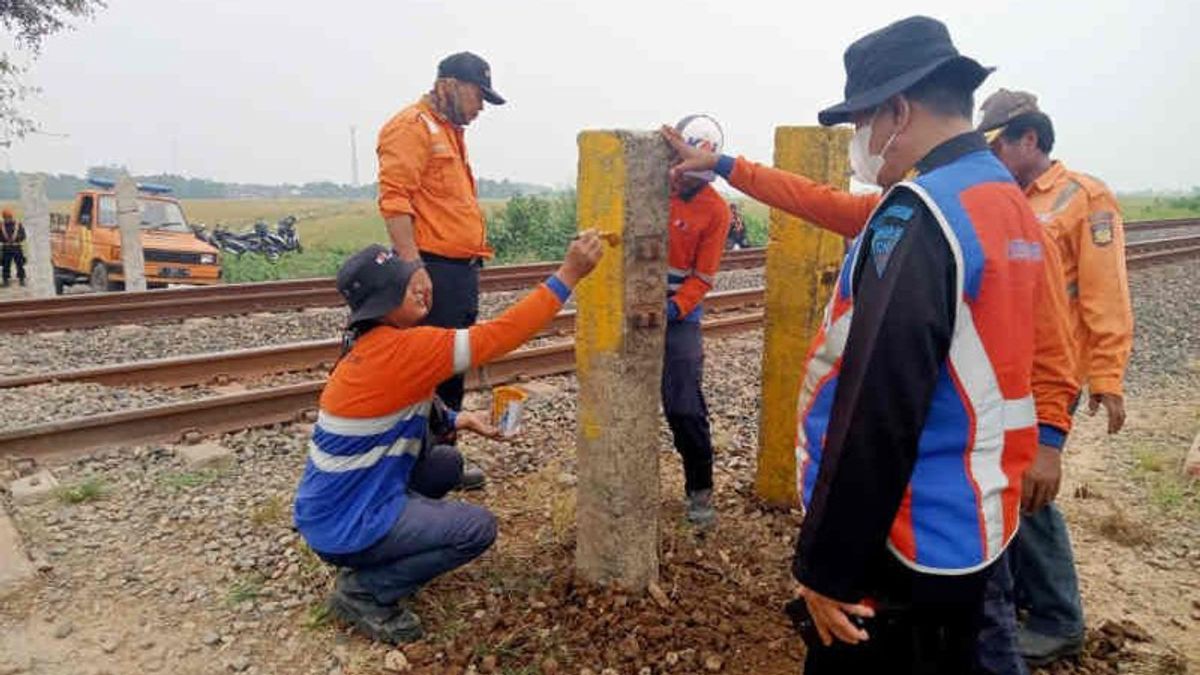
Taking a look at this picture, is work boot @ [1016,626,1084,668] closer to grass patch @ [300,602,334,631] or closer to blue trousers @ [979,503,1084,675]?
blue trousers @ [979,503,1084,675]

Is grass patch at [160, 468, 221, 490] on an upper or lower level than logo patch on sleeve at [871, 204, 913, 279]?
lower

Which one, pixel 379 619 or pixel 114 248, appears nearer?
pixel 379 619

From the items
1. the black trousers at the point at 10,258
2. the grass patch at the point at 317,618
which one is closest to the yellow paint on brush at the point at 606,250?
the grass patch at the point at 317,618

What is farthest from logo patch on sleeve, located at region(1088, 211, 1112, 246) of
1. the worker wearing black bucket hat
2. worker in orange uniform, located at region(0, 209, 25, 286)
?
worker in orange uniform, located at region(0, 209, 25, 286)

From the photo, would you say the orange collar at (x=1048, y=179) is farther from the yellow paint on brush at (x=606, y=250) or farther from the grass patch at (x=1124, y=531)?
the grass patch at (x=1124, y=531)

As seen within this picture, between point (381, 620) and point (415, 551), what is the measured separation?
292 millimetres

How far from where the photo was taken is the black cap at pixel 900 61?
1868 millimetres

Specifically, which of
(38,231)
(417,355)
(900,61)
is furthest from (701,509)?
(38,231)

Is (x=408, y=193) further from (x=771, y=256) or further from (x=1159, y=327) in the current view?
(x=1159, y=327)

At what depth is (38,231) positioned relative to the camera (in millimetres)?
12961

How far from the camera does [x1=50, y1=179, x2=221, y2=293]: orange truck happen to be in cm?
1399

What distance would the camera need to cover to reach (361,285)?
3.09 meters

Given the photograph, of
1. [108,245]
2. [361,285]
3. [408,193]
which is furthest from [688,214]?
[108,245]

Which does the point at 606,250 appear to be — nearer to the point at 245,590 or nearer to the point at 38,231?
the point at 245,590
